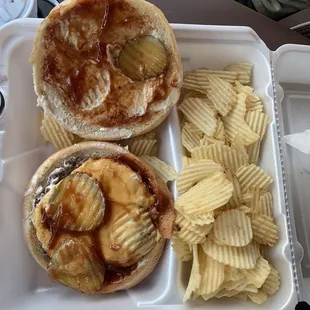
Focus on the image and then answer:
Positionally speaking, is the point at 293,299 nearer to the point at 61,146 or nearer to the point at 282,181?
the point at 282,181

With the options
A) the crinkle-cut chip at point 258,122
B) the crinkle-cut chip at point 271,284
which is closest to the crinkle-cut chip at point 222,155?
the crinkle-cut chip at point 258,122

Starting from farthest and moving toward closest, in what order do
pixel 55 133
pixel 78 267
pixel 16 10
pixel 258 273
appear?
pixel 16 10
pixel 55 133
pixel 258 273
pixel 78 267

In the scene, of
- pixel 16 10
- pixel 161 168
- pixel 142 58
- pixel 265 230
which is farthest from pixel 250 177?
pixel 16 10

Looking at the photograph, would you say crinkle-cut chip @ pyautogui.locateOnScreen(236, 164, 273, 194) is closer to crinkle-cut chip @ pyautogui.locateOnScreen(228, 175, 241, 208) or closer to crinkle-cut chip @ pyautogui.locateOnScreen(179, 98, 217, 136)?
crinkle-cut chip @ pyautogui.locateOnScreen(228, 175, 241, 208)

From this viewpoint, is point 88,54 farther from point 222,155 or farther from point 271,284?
point 271,284

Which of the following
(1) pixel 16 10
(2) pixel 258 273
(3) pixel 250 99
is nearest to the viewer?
(2) pixel 258 273

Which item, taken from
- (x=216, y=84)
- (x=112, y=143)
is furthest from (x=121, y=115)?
(x=216, y=84)

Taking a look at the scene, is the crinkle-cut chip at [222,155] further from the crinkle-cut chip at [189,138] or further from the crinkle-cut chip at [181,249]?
the crinkle-cut chip at [181,249]
